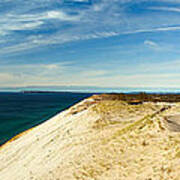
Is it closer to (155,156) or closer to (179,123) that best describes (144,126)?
(179,123)

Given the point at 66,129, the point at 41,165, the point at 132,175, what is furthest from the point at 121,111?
the point at 132,175

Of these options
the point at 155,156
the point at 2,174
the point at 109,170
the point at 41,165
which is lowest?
the point at 2,174

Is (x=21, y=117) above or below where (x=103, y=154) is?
below

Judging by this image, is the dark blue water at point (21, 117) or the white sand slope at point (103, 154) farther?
the dark blue water at point (21, 117)

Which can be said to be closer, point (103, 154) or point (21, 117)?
point (103, 154)

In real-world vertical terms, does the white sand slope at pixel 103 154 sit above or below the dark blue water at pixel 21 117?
above

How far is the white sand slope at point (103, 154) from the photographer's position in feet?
32.5

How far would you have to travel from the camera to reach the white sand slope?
991cm

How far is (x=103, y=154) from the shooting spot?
40.3 feet

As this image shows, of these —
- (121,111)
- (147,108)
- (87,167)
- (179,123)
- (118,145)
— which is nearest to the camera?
(87,167)

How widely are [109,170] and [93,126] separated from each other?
751 cm

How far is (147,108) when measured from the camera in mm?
22562

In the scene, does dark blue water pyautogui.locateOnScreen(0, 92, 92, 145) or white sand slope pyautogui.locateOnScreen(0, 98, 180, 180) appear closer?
white sand slope pyautogui.locateOnScreen(0, 98, 180, 180)

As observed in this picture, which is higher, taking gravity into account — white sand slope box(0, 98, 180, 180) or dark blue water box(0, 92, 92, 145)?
white sand slope box(0, 98, 180, 180)
